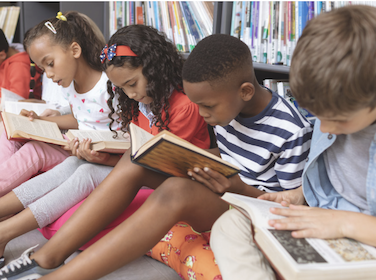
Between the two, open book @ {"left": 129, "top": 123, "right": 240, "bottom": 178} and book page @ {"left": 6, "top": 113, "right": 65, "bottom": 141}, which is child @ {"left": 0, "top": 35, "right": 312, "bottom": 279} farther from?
book page @ {"left": 6, "top": 113, "right": 65, "bottom": 141}

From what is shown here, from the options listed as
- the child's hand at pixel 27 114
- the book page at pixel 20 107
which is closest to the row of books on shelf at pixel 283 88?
the child's hand at pixel 27 114

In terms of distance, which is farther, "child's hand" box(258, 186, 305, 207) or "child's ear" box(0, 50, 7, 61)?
"child's ear" box(0, 50, 7, 61)

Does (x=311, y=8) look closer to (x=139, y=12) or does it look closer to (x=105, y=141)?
(x=105, y=141)

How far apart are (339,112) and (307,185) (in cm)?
28

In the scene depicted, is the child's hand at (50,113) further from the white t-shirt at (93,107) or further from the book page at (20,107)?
the white t-shirt at (93,107)

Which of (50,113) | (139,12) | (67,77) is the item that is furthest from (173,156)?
(139,12)

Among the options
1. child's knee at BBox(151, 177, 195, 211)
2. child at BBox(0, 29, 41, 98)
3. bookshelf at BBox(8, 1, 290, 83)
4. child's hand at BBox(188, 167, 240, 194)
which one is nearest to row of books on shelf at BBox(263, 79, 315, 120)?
bookshelf at BBox(8, 1, 290, 83)

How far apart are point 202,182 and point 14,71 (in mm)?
1606

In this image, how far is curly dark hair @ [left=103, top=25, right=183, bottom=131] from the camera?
3.66 feet

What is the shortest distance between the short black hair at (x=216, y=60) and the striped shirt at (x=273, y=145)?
0.50 feet

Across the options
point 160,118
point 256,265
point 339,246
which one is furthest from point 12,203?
point 339,246

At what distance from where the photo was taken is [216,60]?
0.82 m

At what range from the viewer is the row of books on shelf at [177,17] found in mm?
1460

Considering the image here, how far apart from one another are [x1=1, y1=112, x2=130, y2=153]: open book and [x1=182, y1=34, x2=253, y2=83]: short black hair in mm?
422
